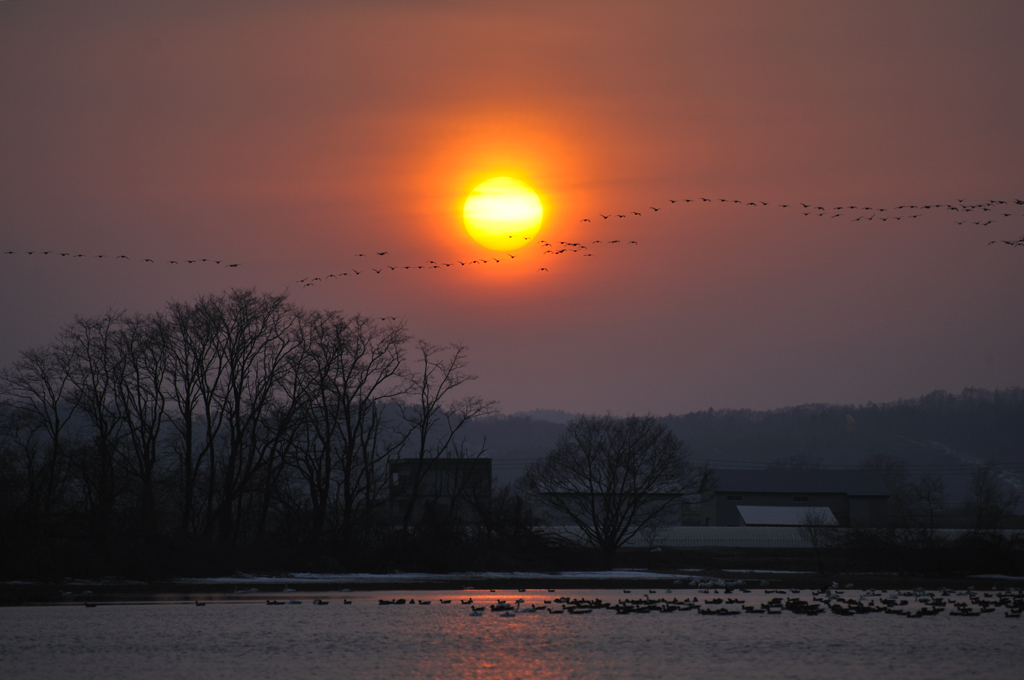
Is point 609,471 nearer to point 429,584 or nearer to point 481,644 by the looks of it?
point 429,584

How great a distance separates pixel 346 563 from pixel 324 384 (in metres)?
12.6

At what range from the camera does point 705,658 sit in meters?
19.0

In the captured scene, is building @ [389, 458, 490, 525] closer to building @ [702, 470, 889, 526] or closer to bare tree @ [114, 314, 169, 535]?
bare tree @ [114, 314, 169, 535]

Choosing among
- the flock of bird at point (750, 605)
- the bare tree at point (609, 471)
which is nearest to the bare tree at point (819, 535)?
the bare tree at point (609, 471)

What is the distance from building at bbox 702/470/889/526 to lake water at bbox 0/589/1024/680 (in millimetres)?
82278

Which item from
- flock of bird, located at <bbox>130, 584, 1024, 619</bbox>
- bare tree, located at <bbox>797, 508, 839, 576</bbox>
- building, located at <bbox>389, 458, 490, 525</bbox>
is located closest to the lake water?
flock of bird, located at <bbox>130, 584, 1024, 619</bbox>

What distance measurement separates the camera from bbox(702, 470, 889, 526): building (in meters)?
109

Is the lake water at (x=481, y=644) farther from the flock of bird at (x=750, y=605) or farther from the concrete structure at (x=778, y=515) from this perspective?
the concrete structure at (x=778, y=515)

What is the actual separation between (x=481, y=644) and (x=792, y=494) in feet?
324

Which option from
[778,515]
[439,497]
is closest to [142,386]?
[439,497]

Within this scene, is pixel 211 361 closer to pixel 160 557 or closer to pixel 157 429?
pixel 157 429

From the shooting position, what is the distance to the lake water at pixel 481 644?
17672 mm

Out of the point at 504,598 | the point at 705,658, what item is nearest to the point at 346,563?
the point at 504,598

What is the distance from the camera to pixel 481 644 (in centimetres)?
2111
